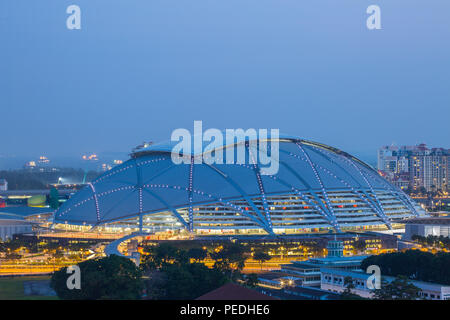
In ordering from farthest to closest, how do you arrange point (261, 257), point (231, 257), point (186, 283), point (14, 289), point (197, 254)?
point (261, 257), point (197, 254), point (231, 257), point (14, 289), point (186, 283)

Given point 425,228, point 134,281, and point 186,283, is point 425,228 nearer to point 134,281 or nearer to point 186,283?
point 186,283

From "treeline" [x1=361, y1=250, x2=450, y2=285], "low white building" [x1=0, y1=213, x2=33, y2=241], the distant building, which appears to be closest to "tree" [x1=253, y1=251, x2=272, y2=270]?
"treeline" [x1=361, y1=250, x2=450, y2=285]

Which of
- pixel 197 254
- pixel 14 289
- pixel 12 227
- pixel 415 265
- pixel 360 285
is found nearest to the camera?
pixel 360 285

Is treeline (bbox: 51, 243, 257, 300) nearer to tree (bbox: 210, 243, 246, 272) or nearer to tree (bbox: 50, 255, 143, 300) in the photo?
tree (bbox: 50, 255, 143, 300)

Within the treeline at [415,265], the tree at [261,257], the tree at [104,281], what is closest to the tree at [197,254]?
the tree at [261,257]

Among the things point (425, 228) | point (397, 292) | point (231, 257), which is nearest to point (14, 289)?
point (231, 257)
